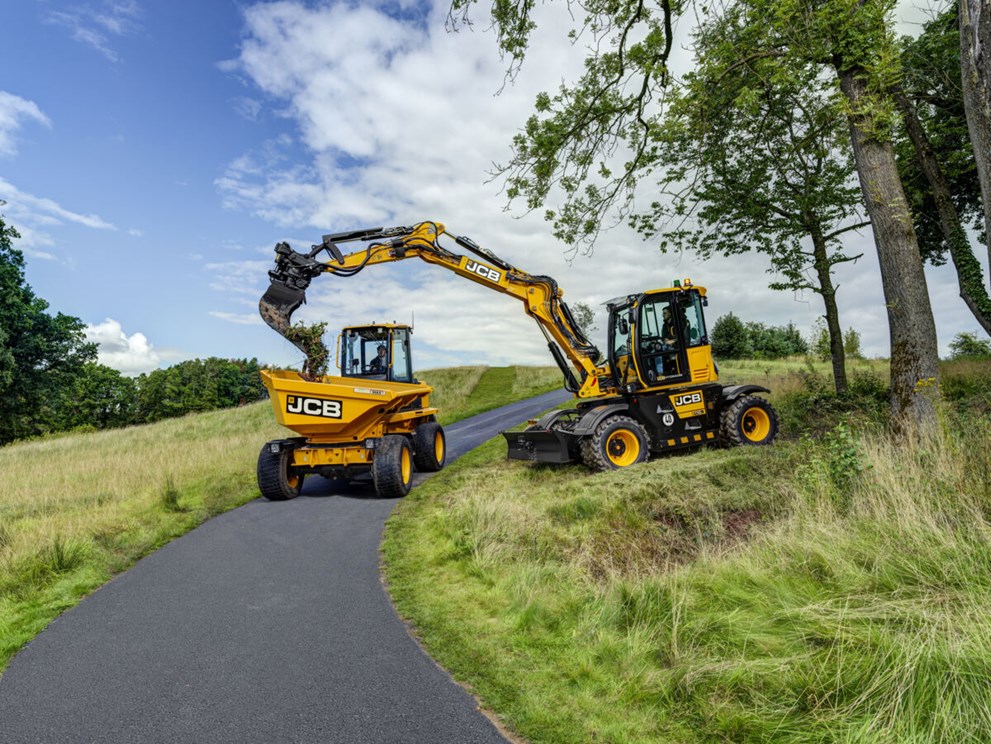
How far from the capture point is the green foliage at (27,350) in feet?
85.5

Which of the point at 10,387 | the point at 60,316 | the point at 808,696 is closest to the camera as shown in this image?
the point at 808,696

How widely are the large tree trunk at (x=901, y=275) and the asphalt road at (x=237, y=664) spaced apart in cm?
728

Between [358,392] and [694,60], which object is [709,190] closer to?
[694,60]

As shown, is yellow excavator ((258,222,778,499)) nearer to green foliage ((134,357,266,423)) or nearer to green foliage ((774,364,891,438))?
green foliage ((774,364,891,438))

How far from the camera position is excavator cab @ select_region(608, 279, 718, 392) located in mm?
10414

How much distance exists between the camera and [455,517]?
24.2ft

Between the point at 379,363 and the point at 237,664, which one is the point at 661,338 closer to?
the point at 379,363

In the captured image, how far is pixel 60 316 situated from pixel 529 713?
37408 millimetres

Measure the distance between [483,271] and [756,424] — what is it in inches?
253

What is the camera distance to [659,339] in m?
10.6

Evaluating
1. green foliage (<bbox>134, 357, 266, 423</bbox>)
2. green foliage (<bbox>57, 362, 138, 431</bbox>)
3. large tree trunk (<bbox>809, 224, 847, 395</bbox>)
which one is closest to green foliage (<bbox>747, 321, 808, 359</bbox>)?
large tree trunk (<bbox>809, 224, 847, 395</bbox>)

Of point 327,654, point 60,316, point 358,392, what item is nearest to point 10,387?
point 60,316

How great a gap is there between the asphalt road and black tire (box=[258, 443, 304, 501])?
2.86 m

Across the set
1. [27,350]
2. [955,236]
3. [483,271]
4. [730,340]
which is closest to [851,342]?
[730,340]
